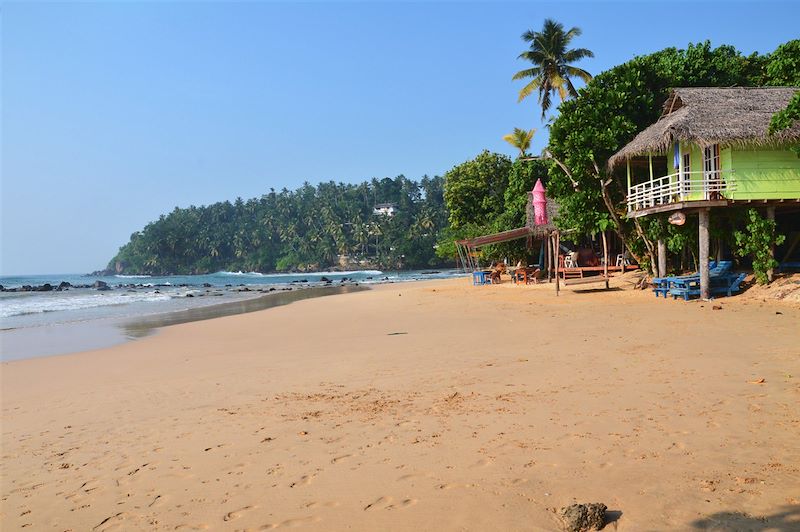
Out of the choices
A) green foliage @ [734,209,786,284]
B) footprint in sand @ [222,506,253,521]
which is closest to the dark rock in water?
footprint in sand @ [222,506,253,521]

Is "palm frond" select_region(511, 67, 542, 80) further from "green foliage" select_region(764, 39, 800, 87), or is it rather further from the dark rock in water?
the dark rock in water

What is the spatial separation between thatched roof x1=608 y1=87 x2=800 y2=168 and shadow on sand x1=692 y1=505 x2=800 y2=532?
580 inches

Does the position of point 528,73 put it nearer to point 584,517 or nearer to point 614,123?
point 614,123

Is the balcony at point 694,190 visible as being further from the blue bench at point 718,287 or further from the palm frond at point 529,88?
the palm frond at point 529,88

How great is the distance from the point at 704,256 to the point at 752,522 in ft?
47.9

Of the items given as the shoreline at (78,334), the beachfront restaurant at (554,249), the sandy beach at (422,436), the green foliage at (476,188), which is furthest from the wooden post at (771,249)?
the green foliage at (476,188)

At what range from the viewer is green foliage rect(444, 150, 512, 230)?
45.9 m

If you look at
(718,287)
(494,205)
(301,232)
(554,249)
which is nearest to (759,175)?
(718,287)

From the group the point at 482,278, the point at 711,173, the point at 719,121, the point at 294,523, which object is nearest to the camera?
the point at 294,523

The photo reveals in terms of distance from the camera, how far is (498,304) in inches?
711

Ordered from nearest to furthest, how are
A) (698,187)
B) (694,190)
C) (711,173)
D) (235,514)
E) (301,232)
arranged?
1. (235,514)
2. (698,187)
3. (711,173)
4. (694,190)
5. (301,232)

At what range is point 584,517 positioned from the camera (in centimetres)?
348

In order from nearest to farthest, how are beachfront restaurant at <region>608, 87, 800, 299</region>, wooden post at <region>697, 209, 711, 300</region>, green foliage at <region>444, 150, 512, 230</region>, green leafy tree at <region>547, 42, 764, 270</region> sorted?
wooden post at <region>697, 209, 711, 300</region>, beachfront restaurant at <region>608, 87, 800, 299</region>, green leafy tree at <region>547, 42, 764, 270</region>, green foliage at <region>444, 150, 512, 230</region>

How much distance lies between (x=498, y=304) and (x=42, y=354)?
1228 centimetres
